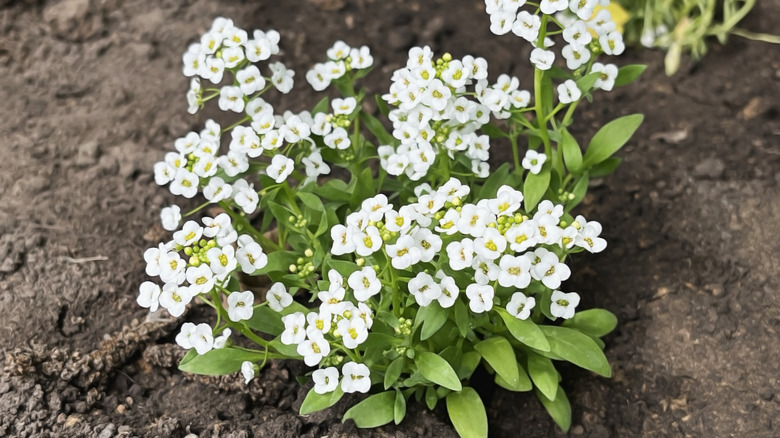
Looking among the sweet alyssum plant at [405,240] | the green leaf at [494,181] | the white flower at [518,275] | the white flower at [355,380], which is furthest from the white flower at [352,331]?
the green leaf at [494,181]

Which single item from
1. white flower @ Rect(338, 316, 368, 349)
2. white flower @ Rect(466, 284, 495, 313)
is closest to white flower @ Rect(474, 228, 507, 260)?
white flower @ Rect(466, 284, 495, 313)

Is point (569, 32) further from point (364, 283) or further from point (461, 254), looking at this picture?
point (364, 283)

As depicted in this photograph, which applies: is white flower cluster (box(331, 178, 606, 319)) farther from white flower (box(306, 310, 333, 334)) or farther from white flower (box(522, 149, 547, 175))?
white flower (box(522, 149, 547, 175))

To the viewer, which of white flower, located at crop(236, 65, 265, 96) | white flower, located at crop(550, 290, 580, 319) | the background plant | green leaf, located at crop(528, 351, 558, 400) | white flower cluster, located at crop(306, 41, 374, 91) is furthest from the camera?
the background plant

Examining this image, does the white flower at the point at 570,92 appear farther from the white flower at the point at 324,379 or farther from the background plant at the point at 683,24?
the background plant at the point at 683,24

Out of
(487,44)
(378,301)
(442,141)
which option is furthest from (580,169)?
(487,44)

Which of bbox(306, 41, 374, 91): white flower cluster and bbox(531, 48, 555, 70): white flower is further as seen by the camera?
bbox(306, 41, 374, 91): white flower cluster
